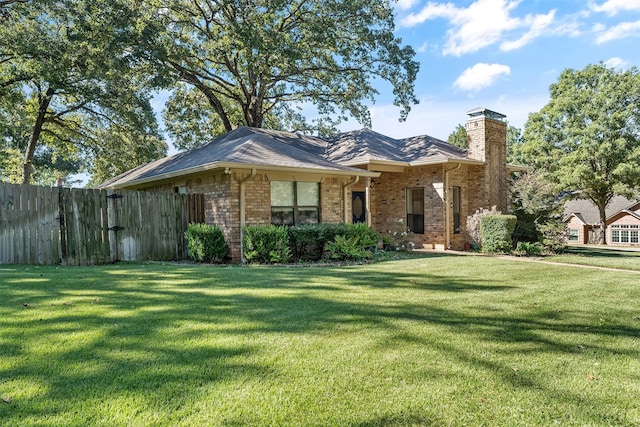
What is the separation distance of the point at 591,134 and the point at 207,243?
29751 millimetres

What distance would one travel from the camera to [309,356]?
11.1ft

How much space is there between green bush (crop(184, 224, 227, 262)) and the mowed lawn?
4.42m

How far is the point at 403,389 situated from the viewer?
9.45 ft

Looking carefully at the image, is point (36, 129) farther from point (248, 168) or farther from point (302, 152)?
point (248, 168)

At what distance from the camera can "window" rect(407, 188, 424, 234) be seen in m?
15.0

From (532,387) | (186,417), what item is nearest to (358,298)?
(532,387)

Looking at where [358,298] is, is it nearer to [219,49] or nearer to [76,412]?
[76,412]

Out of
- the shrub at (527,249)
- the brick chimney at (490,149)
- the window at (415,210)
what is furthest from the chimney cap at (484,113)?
the shrub at (527,249)

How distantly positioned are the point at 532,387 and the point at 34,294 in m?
5.50

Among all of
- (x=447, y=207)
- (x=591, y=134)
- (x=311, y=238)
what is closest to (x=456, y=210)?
(x=447, y=207)

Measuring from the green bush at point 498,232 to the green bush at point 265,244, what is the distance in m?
6.85

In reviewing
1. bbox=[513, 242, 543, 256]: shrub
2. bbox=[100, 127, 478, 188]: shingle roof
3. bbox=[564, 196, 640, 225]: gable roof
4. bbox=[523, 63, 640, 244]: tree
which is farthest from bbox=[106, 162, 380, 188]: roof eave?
bbox=[564, 196, 640, 225]: gable roof

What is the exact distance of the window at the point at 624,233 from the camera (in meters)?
39.6

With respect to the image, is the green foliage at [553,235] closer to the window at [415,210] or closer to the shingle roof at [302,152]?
the shingle roof at [302,152]
